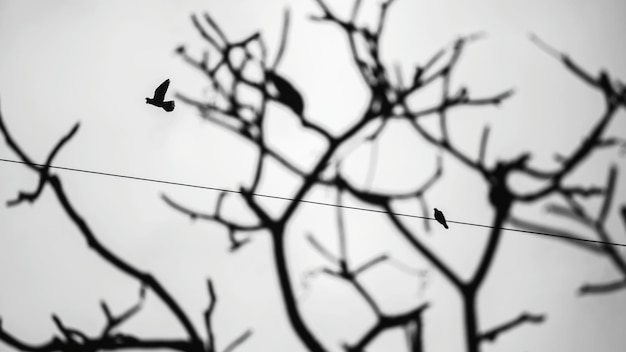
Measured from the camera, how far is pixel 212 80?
7.59ft

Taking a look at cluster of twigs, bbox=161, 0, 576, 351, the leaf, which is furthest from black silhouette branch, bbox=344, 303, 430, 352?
the leaf

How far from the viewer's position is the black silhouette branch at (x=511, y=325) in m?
2.01

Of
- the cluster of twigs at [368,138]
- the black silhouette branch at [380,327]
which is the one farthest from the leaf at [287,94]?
the black silhouette branch at [380,327]

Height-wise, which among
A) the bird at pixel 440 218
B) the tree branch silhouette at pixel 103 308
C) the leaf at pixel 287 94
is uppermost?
the leaf at pixel 287 94

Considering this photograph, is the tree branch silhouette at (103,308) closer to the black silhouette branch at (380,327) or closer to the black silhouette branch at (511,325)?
the black silhouette branch at (380,327)

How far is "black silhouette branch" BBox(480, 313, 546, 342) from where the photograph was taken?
6.61 ft

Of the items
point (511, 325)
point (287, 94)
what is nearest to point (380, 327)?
point (511, 325)

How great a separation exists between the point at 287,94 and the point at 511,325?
1.66 meters

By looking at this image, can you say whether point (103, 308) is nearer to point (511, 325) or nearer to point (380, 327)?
point (380, 327)

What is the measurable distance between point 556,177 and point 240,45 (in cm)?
190

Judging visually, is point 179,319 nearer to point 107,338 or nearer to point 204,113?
point 107,338

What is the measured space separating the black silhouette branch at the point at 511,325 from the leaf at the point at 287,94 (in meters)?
1.45

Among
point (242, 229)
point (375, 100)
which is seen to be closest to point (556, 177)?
point (375, 100)

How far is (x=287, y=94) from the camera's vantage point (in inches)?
91.6
